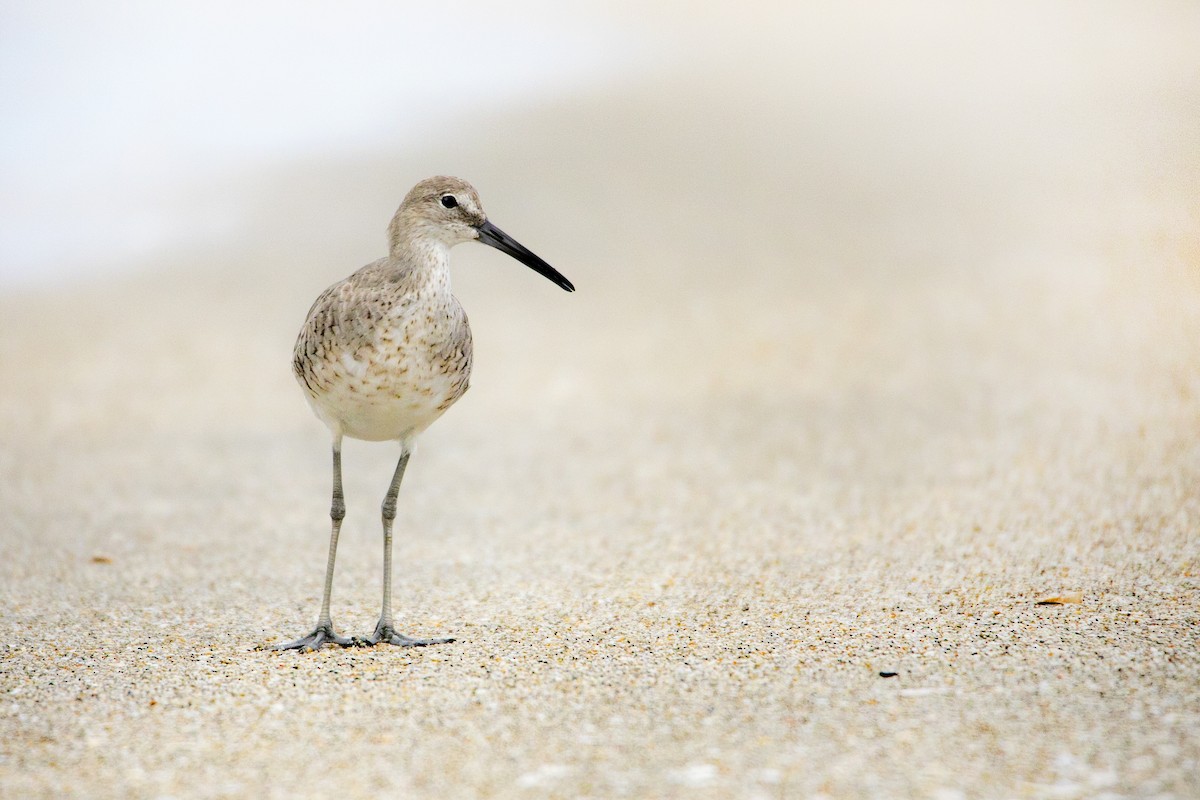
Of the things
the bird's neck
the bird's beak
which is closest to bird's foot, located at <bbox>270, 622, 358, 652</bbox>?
the bird's neck

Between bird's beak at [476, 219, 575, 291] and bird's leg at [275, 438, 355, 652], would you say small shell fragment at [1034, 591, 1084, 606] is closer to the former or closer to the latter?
bird's beak at [476, 219, 575, 291]

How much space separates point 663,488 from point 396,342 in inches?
121

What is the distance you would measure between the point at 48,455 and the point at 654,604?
4909mm

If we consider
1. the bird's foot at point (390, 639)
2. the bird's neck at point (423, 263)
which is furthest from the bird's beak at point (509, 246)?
the bird's foot at point (390, 639)

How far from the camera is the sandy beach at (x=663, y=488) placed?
3246 mm

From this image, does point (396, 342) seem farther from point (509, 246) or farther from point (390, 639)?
point (390, 639)

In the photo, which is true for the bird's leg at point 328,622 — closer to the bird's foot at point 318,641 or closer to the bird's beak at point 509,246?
the bird's foot at point 318,641

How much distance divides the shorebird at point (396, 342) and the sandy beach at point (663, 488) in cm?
84

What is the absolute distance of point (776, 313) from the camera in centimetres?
912

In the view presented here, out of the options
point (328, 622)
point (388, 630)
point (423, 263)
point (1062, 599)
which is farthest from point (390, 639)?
point (1062, 599)

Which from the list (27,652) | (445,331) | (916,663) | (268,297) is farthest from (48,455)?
(916,663)

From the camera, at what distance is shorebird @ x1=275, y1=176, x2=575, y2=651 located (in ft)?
13.4

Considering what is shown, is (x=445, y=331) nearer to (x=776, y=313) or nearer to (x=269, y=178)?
(x=776, y=313)

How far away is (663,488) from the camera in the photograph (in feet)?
22.4
